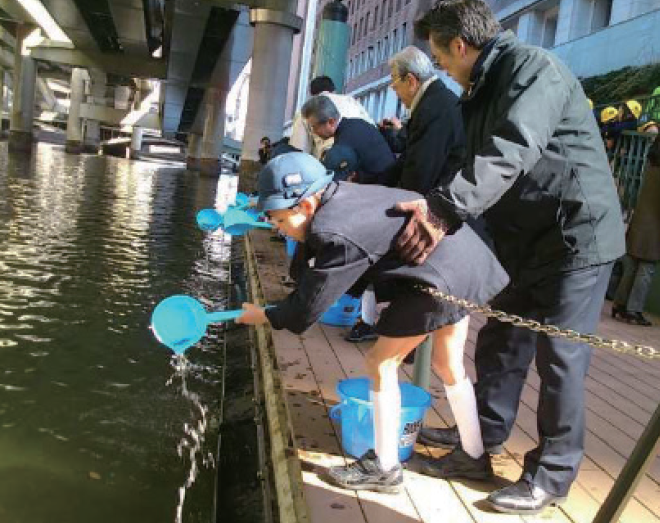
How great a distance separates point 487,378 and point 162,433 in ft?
8.69

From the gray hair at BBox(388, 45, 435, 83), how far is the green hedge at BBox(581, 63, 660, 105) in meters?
10.5

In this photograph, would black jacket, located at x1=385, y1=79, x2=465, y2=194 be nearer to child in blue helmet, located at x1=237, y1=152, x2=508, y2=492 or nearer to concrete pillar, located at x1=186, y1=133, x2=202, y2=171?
child in blue helmet, located at x1=237, y1=152, x2=508, y2=492

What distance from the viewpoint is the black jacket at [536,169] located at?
2.50 metres

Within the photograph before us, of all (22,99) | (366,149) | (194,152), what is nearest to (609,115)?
(366,149)

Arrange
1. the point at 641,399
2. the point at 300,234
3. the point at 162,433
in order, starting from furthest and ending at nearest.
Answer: the point at 162,433, the point at 641,399, the point at 300,234

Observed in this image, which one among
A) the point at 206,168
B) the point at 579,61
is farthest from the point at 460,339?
the point at 206,168

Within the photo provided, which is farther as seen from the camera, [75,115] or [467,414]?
[75,115]

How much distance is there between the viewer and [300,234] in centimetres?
273

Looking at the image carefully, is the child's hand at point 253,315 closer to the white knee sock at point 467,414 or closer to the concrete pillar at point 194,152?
the white knee sock at point 467,414

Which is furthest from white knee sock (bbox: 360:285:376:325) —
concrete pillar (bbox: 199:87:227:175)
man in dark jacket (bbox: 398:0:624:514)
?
concrete pillar (bbox: 199:87:227:175)

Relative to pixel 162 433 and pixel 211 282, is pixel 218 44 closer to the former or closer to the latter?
pixel 211 282

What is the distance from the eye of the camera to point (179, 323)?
311 cm

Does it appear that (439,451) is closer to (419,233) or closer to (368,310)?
(419,233)

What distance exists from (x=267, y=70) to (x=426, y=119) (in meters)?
20.0
